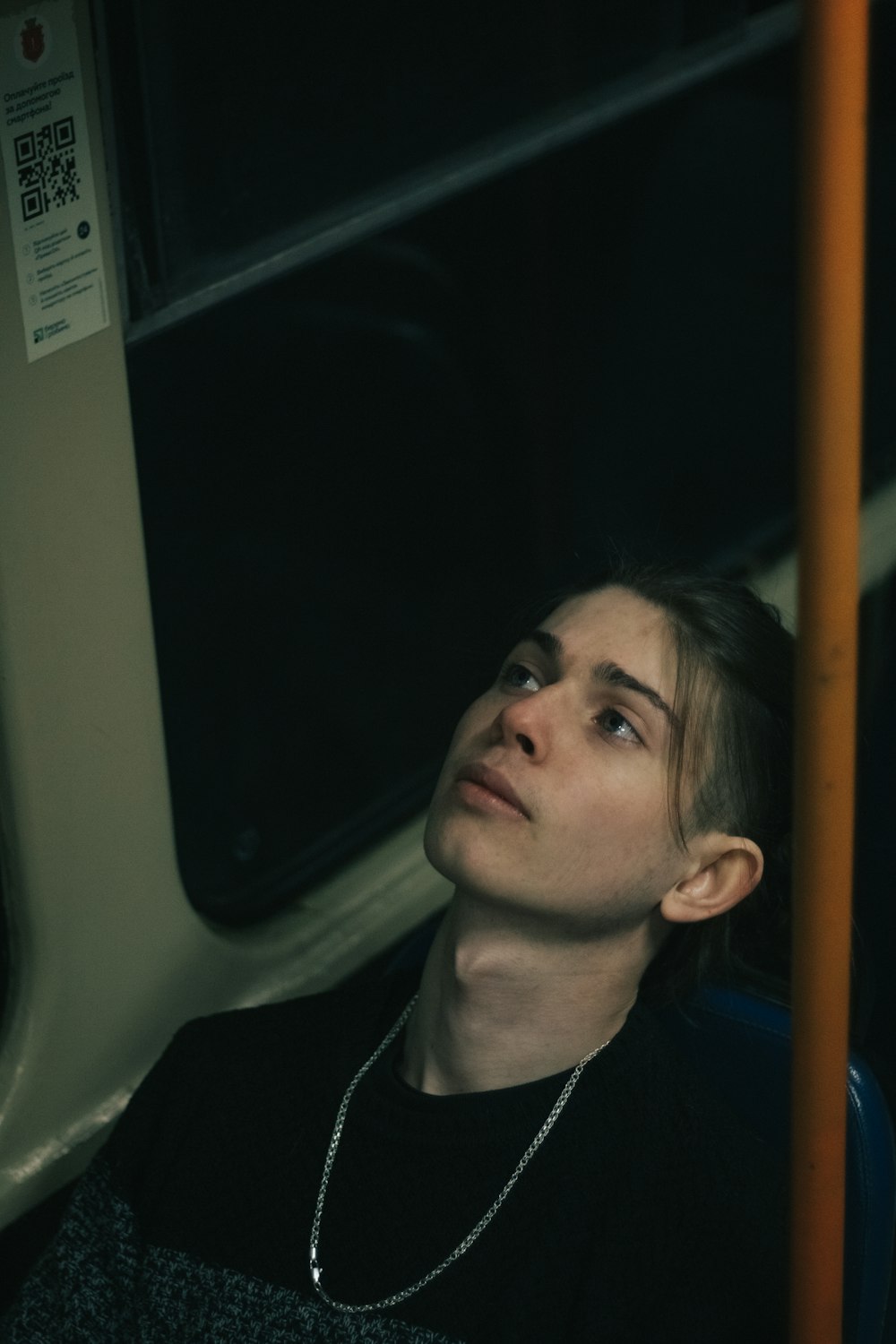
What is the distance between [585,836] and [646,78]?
1.37 m

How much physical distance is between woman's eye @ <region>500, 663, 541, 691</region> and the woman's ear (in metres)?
0.21

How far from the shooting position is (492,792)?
137 centimetres

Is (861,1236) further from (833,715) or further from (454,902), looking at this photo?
(833,715)

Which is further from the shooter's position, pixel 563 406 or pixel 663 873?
pixel 563 406

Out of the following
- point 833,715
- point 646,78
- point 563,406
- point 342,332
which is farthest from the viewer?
point 563,406

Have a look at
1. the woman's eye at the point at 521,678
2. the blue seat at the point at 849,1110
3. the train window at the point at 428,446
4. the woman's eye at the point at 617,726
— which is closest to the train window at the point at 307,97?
the train window at the point at 428,446

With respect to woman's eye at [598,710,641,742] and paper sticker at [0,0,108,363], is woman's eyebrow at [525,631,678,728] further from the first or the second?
paper sticker at [0,0,108,363]

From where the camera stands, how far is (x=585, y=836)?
1355mm

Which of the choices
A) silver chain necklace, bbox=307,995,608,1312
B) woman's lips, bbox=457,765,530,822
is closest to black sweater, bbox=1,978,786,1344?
silver chain necklace, bbox=307,995,608,1312

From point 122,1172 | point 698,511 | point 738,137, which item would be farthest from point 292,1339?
point 738,137

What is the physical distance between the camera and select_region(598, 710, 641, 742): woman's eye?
1.40 m

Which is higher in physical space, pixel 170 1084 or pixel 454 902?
pixel 454 902

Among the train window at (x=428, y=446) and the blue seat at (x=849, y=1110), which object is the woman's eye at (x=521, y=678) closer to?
the train window at (x=428, y=446)

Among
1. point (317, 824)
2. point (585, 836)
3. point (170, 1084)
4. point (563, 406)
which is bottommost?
point (317, 824)
